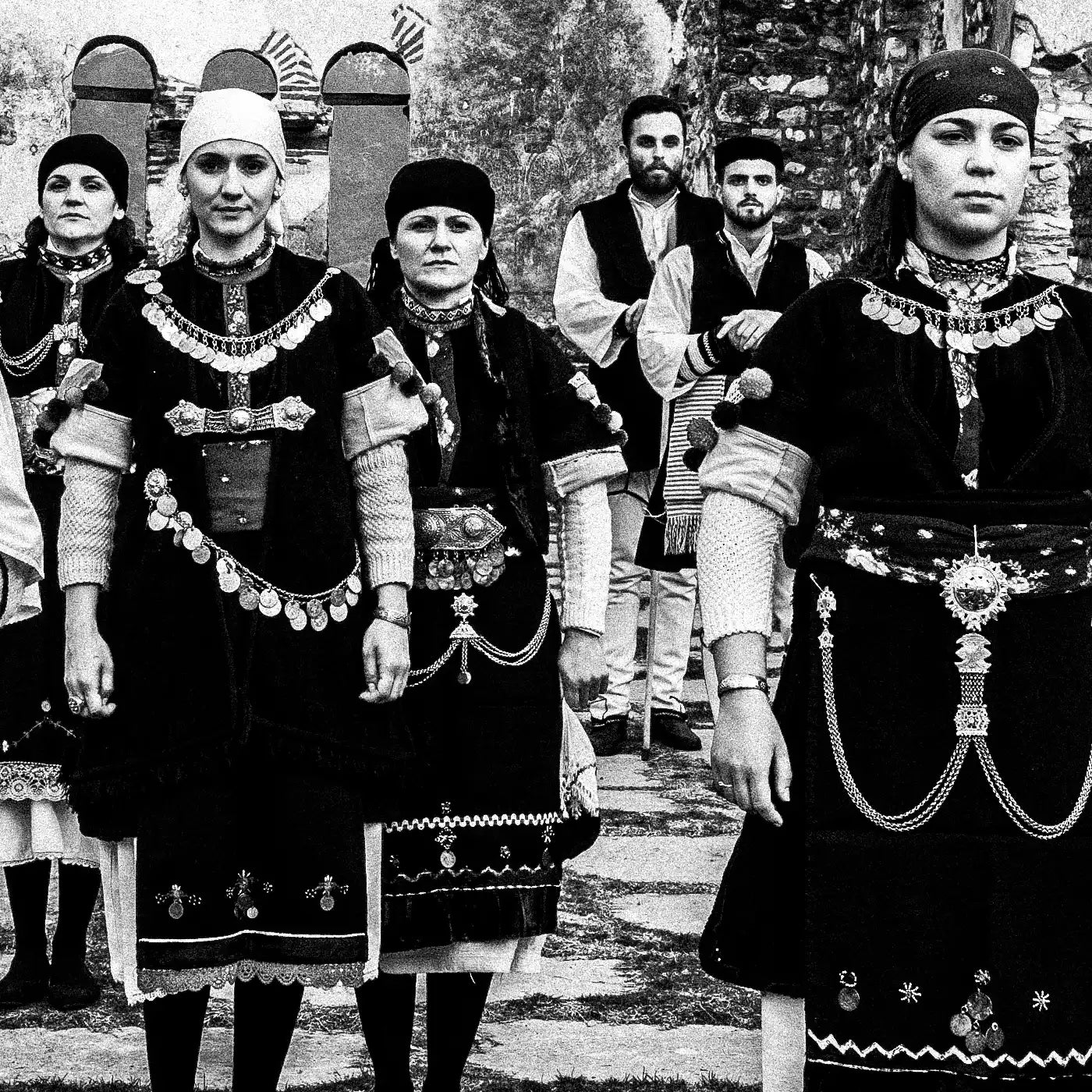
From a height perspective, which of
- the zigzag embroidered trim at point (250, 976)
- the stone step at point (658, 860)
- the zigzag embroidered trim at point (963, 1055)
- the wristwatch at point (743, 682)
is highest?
the wristwatch at point (743, 682)

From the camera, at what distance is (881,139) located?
11.5m

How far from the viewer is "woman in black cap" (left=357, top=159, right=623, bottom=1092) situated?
154 inches

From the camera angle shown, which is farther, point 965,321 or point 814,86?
point 814,86

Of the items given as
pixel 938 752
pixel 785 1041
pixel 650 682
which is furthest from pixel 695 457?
pixel 650 682

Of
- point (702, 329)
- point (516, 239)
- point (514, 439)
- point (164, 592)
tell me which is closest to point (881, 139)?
point (516, 239)

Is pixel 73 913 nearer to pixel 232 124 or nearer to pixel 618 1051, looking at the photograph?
pixel 618 1051

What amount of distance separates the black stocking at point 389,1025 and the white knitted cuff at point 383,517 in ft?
2.68

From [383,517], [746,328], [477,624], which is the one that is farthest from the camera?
[746,328]

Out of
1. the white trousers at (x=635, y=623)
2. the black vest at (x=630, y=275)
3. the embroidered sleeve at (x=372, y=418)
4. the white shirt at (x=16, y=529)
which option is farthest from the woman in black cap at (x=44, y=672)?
the white trousers at (x=635, y=623)

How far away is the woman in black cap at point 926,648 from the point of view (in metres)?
2.88

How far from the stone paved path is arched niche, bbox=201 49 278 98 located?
916 cm

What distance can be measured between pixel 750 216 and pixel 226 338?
12.9ft

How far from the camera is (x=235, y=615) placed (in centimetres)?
358

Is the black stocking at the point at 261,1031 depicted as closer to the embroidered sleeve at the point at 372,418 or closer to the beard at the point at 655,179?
Result: the embroidered sleeve at the point at 372,418
